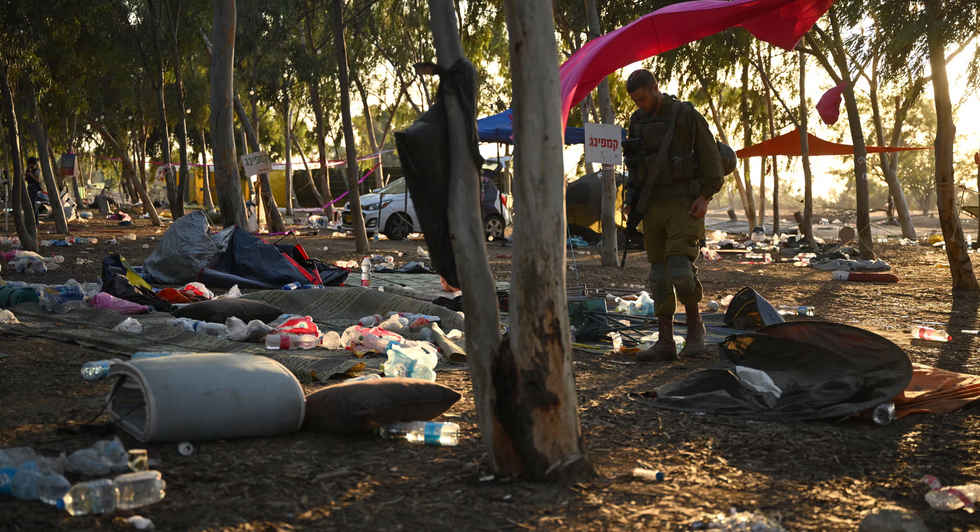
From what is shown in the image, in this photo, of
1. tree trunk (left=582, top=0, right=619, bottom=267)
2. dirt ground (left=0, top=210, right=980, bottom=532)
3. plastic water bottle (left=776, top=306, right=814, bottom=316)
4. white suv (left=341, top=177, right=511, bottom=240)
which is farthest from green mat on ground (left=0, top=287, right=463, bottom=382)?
white suv (left=341, top=177, right=511, bottom=240)

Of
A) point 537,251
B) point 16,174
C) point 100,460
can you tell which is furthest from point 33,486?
point 16,174

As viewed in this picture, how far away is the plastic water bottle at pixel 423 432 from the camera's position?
348 centimetres

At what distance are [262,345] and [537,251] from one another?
3.43 metres

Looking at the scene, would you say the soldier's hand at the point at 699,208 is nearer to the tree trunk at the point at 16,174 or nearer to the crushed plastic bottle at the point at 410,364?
the crushed plastic bottle at the point at 410,364

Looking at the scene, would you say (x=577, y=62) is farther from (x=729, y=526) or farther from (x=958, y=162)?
(x=958, y=162)

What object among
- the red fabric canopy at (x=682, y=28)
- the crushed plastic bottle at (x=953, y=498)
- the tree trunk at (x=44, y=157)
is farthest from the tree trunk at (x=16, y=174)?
the crushed plastic bottle at (x=953, y=498)

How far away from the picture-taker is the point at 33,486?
257 cm

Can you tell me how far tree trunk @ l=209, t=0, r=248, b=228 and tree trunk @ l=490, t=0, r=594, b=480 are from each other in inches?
380

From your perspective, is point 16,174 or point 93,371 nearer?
point 93,371

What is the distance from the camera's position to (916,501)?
9.41 ft

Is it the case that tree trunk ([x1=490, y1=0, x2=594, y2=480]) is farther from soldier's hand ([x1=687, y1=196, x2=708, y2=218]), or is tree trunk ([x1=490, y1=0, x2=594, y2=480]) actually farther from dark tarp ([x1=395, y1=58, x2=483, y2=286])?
soldier's hand ([x1=687, y1=196, x2=708, y2=218])

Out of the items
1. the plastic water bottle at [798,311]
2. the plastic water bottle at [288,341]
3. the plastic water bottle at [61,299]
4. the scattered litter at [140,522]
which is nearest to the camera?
the scattered litter at [140,522]

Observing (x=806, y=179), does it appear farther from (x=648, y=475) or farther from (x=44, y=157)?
(x=648, y=475)

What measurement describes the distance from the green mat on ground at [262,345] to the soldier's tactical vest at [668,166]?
1795 mm
